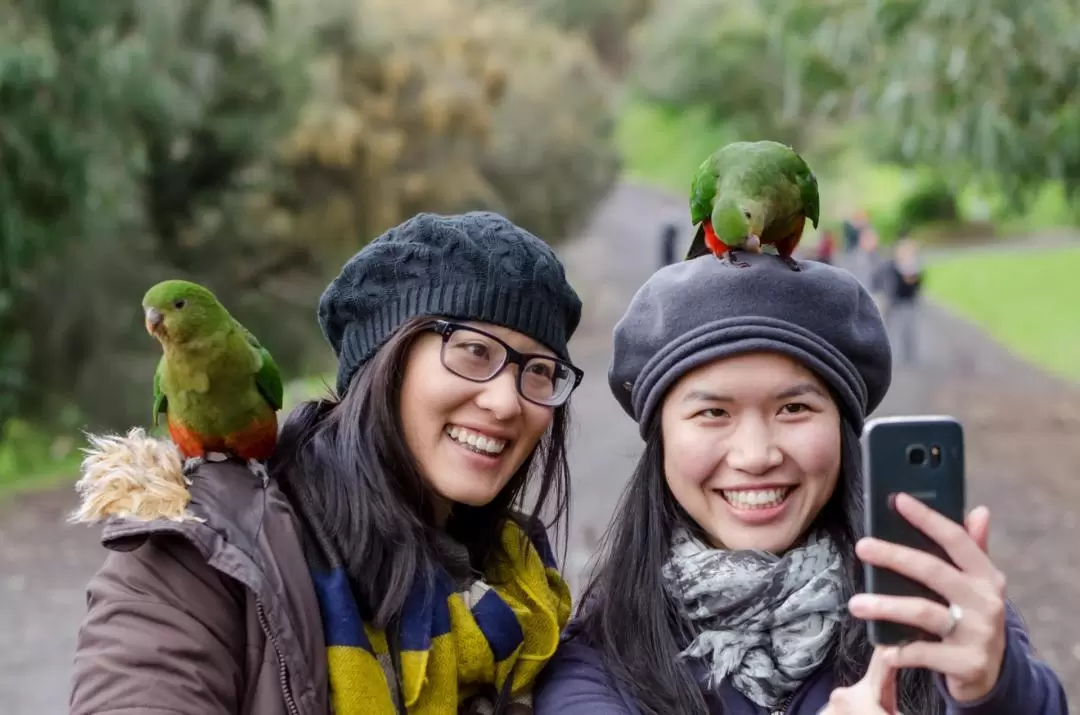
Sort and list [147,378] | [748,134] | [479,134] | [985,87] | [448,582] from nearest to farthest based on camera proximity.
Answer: [448,582] → [985,87] → [147,378] → [479,134] → [748,134]

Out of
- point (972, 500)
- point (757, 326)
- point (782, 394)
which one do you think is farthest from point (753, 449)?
point (972, 500)

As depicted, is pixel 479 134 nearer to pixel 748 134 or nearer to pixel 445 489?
pixel 445 489

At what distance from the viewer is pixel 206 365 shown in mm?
2613

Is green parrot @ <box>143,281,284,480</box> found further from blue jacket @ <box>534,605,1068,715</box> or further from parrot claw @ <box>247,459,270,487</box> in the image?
blue jacket @ <box>534,605,1068,715</box>

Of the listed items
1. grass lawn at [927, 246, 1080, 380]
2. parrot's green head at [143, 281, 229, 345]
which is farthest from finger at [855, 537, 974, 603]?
grass lawn at [927, 246, 1080, 380]

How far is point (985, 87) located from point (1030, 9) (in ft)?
2.50

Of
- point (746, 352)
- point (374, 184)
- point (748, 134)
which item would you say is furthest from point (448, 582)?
point (748, 134)

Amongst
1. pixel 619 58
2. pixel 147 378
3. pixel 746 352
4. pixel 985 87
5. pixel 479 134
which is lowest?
pixel 746 352

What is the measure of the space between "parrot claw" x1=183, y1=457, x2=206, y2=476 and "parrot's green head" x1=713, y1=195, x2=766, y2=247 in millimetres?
1202

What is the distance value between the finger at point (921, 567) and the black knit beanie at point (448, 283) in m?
1.00

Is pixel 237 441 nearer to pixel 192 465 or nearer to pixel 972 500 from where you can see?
pixel 192 465

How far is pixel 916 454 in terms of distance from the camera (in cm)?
157

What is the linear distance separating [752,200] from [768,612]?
0.94 metres

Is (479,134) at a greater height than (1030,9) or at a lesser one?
greater
